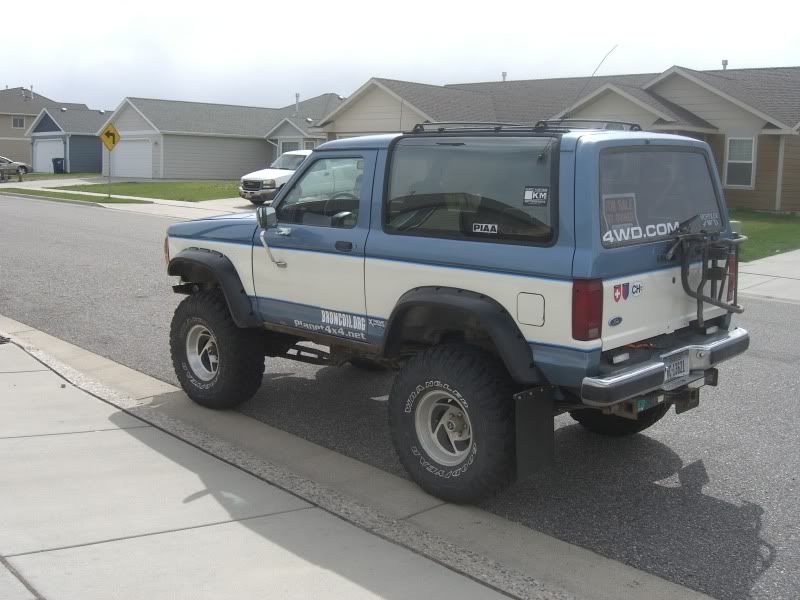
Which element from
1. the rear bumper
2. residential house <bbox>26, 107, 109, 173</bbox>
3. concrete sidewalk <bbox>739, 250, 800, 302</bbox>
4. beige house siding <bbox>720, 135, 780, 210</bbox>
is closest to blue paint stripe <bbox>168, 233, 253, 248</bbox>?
the rear bumper

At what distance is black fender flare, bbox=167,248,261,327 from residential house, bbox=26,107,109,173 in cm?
5646

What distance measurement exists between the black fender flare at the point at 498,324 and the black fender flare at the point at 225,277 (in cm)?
179

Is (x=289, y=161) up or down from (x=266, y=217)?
up

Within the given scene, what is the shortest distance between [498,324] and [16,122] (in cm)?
7562

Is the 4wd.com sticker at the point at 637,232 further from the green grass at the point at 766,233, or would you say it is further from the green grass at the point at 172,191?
the green grass at the point at 172,191

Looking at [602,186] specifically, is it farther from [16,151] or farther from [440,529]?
[16,151]

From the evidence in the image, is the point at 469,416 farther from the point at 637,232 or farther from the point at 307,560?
the point at 637,232

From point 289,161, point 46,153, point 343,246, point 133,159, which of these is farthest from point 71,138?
point 343,246

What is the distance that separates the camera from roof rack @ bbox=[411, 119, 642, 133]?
5.12 m

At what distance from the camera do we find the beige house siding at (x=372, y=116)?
1309 inches

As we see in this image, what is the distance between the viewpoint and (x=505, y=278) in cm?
484

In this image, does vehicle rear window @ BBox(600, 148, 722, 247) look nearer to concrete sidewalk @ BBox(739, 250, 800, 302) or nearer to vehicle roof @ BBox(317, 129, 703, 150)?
vehicle roof @ BBox(317, 129, 703, 150)

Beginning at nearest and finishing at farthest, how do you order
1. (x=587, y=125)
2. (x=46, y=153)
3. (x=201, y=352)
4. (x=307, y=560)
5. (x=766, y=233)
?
(x=307, y=560) < (x=587, y=125) < (x=201, y=352) < (x=766, y=233) < (x=46, y=153)

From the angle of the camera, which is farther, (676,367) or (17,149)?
(17,149)
